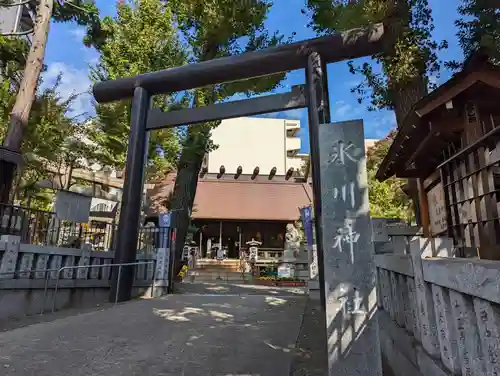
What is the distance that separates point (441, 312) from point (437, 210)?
4954mm

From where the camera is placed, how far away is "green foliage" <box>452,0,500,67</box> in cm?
700

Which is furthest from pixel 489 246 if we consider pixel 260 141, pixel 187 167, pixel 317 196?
pixel 260 141

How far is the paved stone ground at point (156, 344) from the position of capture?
327 centimetres

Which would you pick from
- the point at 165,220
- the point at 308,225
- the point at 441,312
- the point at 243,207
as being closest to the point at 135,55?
the point at 165,220

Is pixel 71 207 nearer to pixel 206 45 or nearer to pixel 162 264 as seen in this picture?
pixel 162 264

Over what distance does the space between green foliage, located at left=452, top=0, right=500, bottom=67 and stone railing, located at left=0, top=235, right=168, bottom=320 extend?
9.01 meters

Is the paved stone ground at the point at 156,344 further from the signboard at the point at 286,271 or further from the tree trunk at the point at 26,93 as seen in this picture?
the signboard at the point at 286,271

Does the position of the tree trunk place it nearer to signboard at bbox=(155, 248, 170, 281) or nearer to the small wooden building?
signboard at bbox=(155, 248, 170, 281)

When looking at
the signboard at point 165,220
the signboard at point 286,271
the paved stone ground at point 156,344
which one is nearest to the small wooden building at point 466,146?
the paved stone ground at point 156,344

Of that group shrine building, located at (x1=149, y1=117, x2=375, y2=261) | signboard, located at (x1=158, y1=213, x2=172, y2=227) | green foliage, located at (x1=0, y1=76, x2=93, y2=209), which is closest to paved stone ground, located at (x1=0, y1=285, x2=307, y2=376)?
signboard, located at (x1=158, y1=213, x2=172, y2=227)

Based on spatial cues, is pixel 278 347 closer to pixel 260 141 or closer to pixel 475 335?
pixel 475 335

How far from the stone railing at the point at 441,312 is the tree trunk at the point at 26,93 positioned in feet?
32.6

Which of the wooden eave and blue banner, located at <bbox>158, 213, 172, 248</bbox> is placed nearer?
the wooden eave

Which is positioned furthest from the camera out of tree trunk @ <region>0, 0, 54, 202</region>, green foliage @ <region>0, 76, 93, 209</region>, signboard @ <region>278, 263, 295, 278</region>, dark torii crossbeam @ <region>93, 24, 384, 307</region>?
signboard @ <region>278, 263, 295, 278</region>
